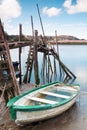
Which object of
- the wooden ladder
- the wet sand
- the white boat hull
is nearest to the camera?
the white boat hull

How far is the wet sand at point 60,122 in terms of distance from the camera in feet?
29.8

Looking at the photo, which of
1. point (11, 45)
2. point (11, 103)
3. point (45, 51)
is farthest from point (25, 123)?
point (45, 51)

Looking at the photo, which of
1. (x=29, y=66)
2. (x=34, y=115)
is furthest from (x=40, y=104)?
(x=29, y=66)

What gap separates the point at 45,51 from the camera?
1792 cm

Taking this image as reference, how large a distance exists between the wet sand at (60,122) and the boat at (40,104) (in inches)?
13.6

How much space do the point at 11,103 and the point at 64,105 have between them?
7.80ft

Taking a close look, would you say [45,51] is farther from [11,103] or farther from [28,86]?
[11,103]

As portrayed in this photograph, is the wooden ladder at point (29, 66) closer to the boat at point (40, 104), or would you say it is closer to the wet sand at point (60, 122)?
the boat at point (40, 104)

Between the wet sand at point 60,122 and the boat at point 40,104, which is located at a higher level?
the boat at point 40,104

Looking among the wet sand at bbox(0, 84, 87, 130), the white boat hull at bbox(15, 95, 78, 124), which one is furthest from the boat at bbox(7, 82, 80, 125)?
the wet sand at bbox(0, 84, 87, 130)

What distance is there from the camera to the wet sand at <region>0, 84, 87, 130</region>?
9086 mm

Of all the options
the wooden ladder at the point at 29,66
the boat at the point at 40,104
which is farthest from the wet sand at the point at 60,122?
the wooden ladder at the point at 29,66

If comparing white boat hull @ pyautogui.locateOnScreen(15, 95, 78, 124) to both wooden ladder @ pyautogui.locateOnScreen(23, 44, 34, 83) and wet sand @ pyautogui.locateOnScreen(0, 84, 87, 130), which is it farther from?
wooden ladder @ pyautogui.locateOnScreen(23, 44, 34, 83)

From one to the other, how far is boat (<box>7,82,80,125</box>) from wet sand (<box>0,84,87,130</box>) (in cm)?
35
